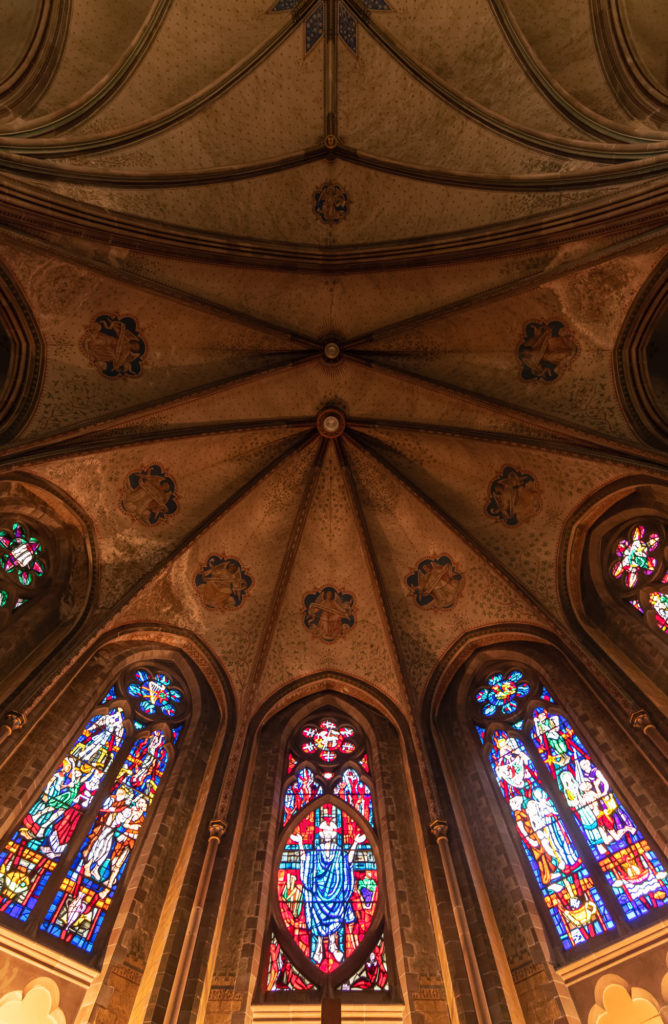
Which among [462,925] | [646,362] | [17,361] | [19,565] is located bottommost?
[462,925]

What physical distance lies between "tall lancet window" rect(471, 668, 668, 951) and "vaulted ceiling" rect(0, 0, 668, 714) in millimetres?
1567

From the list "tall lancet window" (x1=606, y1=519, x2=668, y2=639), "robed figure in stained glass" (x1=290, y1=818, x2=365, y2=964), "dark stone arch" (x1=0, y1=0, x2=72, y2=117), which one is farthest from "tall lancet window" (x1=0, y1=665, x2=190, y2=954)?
"dark stone arch" (x1=0, y1=0, x2=72, y2=117)

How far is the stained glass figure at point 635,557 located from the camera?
9258mm

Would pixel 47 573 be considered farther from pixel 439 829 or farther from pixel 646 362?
pixel 646 362

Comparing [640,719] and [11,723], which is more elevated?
[640,719]

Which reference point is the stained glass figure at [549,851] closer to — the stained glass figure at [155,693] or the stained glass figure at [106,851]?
the stained glass figure at [106,851]

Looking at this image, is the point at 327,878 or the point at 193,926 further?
the point at 327,878

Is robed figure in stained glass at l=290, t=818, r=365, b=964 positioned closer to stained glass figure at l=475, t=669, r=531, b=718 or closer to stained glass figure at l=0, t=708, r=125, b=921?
stained glass figure at l=0, t=708, r=125, b=921

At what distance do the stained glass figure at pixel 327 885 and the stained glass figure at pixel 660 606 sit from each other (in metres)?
4.60

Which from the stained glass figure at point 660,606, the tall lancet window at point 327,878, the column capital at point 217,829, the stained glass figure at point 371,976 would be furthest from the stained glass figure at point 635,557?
the column capital at point 217,829

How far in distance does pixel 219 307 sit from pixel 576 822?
27.9 ft

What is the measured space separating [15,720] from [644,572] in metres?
8.11

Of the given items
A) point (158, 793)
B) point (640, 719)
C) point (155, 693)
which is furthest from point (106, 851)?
point (640, 719)

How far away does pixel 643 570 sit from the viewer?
9.27m
